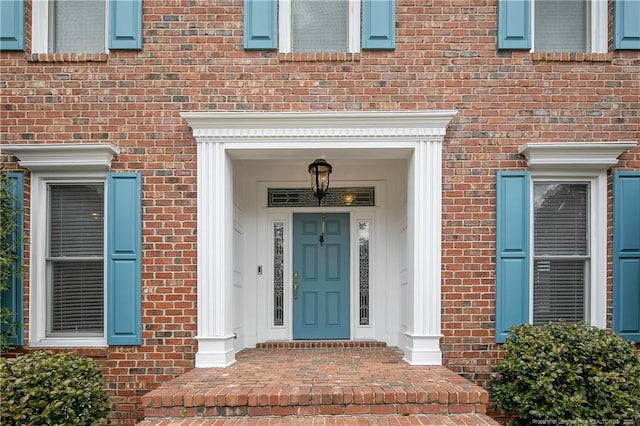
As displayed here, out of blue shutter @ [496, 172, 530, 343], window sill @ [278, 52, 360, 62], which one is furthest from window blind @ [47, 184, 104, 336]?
blue shutter @ [496, 172, 530, 343]

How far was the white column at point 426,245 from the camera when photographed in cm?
509

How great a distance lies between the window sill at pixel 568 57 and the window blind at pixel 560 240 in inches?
55.0

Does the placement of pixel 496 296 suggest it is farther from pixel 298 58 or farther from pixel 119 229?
pixel 119 229

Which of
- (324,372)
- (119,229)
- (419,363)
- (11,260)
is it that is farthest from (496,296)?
(11,260)

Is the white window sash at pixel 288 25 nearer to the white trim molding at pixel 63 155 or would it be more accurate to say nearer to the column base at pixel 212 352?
the white trim molding at pixel 63 155

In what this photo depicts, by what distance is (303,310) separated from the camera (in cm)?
648

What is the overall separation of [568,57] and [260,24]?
3.46 meters

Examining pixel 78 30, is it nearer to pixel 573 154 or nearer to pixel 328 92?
pixel 328 92

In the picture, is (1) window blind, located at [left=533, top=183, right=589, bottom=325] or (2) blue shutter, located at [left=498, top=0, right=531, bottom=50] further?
(1) window blind, located at [left=533, top=183, right=589, bottom=325]

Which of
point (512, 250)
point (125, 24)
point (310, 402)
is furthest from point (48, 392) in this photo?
point (512, 250)

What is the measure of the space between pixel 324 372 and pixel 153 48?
395 cm

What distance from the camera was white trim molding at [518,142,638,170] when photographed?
5047mm

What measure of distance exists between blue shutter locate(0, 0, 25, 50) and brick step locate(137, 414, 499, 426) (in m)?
4.31

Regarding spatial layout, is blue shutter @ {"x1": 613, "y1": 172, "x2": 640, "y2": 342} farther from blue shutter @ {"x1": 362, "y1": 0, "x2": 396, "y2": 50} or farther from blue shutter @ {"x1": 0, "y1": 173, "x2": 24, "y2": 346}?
blue shutter @ {"x1": 0, "y1": 173, "x2": 24, "y2": 346}
